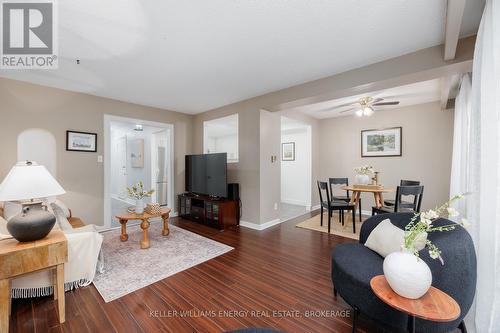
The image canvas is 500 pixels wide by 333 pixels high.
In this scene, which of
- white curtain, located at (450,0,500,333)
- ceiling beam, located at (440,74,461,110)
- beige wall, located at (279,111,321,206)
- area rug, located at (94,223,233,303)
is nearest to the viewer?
white curtain, located at (450,0,500,333)

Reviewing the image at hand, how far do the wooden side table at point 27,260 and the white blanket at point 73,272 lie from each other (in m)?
0.32

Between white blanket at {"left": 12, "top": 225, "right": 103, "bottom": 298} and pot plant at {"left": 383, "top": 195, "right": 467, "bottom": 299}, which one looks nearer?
pot plant at {"left": 383, "top": 195, "right": 467, "bottom": 299}

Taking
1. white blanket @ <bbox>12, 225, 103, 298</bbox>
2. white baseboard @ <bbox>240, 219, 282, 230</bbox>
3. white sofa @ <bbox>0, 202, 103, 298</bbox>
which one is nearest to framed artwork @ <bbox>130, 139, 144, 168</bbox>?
white baseboard @ <bbox>240, 219, 282, 230</bbox>

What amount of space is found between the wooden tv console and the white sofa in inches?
79.7

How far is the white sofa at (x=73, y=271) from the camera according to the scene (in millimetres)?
1859

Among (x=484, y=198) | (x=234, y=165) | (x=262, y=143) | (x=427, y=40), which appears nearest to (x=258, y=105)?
(x=262, y=143)

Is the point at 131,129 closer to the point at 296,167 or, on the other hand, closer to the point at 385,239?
the point at 296,167

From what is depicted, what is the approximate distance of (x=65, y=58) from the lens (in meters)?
2.44

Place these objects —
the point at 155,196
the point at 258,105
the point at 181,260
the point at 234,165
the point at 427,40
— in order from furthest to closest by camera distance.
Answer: the point at 155,196 → the point at 234,165 → the point at 258,105 → the point at 181,260 → the point at 427,40

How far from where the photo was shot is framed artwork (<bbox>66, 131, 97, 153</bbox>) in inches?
139

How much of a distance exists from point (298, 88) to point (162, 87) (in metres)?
2.21

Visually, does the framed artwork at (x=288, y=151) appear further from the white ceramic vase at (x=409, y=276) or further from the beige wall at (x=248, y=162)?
the white ceramic vase at (x=409, y=276)

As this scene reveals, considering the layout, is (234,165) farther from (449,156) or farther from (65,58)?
(449,156)

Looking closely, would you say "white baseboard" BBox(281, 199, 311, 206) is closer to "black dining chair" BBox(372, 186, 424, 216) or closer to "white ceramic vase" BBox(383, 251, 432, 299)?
"black dining chair" BBox(372, 186, 424, 216)
